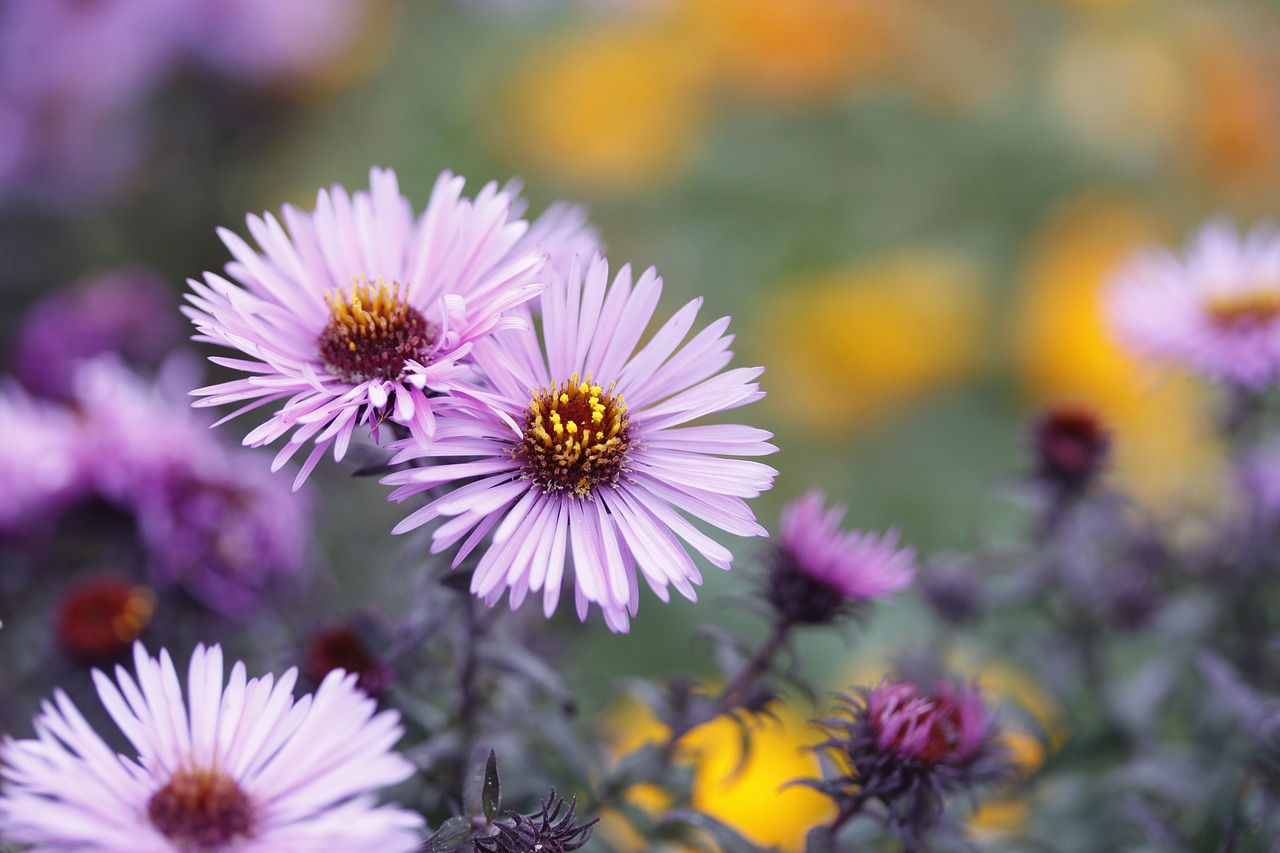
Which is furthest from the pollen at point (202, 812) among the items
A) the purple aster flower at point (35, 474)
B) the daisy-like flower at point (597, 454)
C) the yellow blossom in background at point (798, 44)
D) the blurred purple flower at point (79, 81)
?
the yellow blossom in background at point (798, 44)

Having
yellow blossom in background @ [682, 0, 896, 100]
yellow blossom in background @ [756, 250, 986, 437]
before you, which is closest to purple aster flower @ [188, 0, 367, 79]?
yellow blossom in background @ [682, 0, 896, 100]

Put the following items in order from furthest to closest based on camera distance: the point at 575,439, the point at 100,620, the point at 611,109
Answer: the point at 611,109
the point at 100,620
the point at 575,439

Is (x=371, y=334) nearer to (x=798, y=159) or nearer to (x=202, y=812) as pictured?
(x=202, y=812)

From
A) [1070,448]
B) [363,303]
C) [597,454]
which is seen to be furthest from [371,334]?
[1070,448]

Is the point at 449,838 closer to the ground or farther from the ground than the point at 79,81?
closer to the ground

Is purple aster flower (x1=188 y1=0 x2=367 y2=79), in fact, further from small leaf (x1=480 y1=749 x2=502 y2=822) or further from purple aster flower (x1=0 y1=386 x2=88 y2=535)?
small leaf (x1=480 y1=749 x2=502 y2=822)

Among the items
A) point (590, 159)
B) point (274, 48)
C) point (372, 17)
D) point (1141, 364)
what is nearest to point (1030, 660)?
point (1141, 364)

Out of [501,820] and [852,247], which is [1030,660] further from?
[852,247]
